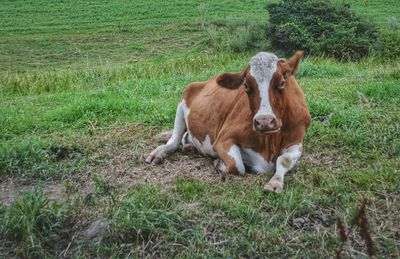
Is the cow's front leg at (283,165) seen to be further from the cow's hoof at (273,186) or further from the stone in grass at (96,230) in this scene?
the stone in grass at (96,230)

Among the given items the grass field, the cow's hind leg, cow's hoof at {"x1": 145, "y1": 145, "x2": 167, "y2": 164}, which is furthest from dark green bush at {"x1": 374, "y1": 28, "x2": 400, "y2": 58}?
cow's hoof at {"x1": 145, "y1": 145, "x2": 167, "y2": 164}

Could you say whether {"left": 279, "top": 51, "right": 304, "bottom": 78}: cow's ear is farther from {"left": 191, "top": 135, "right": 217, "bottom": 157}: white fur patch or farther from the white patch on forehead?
{"left": 191, "top": 135, "right": 217, "bottom": 157}: white fur patch

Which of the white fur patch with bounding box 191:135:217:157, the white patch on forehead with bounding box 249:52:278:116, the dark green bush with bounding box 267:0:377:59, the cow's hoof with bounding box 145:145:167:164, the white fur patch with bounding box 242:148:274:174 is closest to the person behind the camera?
the white patch on forehead with bounding box 249:52:278:116

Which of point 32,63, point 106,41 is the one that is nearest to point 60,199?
point 32,63

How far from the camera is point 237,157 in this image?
5.83 meters

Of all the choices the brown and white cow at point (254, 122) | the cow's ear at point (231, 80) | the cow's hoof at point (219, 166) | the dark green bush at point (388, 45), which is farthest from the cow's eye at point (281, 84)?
the dark green bush at point (388, 45)

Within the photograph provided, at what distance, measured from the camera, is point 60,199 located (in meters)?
5.14

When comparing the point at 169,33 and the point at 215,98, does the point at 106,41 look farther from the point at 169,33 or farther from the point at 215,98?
the point at 215,98

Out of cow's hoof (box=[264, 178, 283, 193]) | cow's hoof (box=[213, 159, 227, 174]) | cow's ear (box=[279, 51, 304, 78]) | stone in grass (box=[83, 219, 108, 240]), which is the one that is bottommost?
cow's hoof (box=[213, 159, 227, 174])

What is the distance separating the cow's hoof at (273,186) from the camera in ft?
16.4

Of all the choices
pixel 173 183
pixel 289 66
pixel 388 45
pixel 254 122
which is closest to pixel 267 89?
pixel 254 122

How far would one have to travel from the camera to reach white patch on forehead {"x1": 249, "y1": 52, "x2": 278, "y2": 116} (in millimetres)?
5332

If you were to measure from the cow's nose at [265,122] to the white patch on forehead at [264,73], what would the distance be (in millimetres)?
79

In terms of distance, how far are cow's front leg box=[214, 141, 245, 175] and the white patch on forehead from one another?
73 cm
